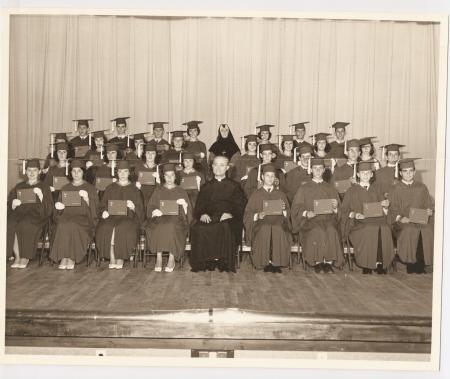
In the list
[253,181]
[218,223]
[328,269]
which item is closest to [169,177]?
[218,223]

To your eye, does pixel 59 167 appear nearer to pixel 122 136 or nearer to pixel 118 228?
pixel 118 228

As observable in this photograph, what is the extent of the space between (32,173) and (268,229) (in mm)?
2690

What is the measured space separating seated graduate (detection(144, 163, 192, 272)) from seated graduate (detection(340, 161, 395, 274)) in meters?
1.89

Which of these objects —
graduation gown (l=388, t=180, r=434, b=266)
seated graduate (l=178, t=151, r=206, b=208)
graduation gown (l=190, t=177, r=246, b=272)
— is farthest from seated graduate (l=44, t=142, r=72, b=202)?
graduation gown (l=388, t=180, r=434, b=266)

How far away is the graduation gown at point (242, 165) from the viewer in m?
7.49

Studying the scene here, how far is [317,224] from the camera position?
655 cm

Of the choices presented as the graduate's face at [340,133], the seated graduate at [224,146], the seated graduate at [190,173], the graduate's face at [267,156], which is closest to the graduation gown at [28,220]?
the seated graduate at [190,173]

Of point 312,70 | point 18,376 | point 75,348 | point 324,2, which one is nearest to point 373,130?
point 312,70

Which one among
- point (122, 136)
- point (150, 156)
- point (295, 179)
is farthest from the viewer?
point (122, 136)

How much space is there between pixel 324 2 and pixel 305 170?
2533 millimetres

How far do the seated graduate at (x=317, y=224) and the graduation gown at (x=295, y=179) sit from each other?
0.77 feet

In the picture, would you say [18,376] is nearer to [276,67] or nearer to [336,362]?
[336,362]

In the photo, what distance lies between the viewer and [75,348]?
5047 millimetres

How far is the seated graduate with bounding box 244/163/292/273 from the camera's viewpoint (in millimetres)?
6449
